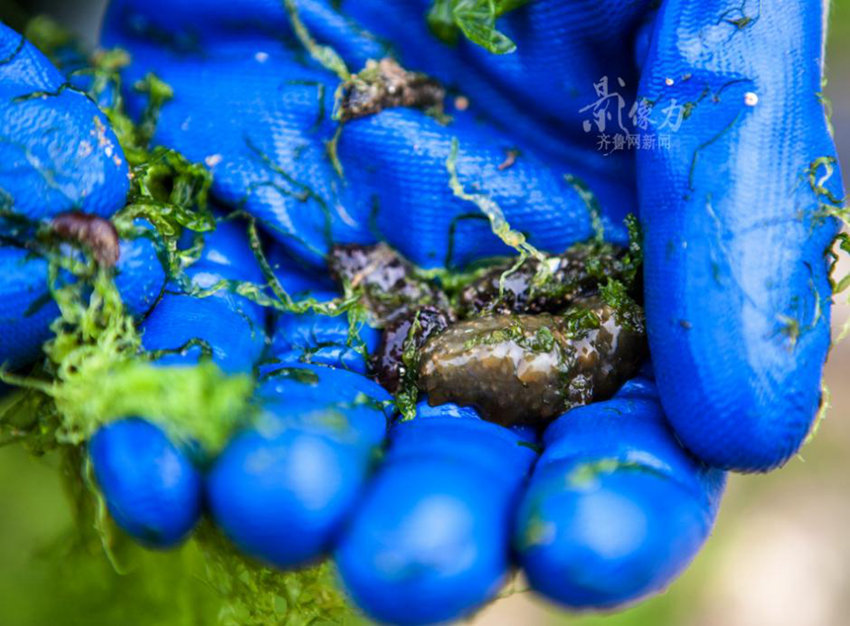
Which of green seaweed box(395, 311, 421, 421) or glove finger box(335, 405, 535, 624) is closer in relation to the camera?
glove finger box(335, 405, 535, 624)

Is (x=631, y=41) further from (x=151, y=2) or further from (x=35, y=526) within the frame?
(x=35, y=526)

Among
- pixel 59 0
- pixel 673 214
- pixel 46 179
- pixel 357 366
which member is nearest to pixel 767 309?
pixel 673 214

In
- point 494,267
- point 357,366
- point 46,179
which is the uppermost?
point 46,179

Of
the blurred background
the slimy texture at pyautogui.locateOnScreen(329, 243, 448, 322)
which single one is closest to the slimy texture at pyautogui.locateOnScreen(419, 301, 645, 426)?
the slimy texture at pyautogui.locateOnScreen(329, 243, 448, 322)

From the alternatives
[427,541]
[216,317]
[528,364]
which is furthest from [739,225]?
[216,317]

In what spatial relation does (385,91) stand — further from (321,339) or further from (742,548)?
(742,548)

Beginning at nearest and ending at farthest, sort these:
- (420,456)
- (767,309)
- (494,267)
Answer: (420,456) → (767,309) → (494,267)

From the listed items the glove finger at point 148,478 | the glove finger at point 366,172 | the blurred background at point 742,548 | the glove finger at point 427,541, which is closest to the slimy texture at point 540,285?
the glove finger at point 366,172

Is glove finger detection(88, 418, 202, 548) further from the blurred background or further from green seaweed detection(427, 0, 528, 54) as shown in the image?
the blurred background
